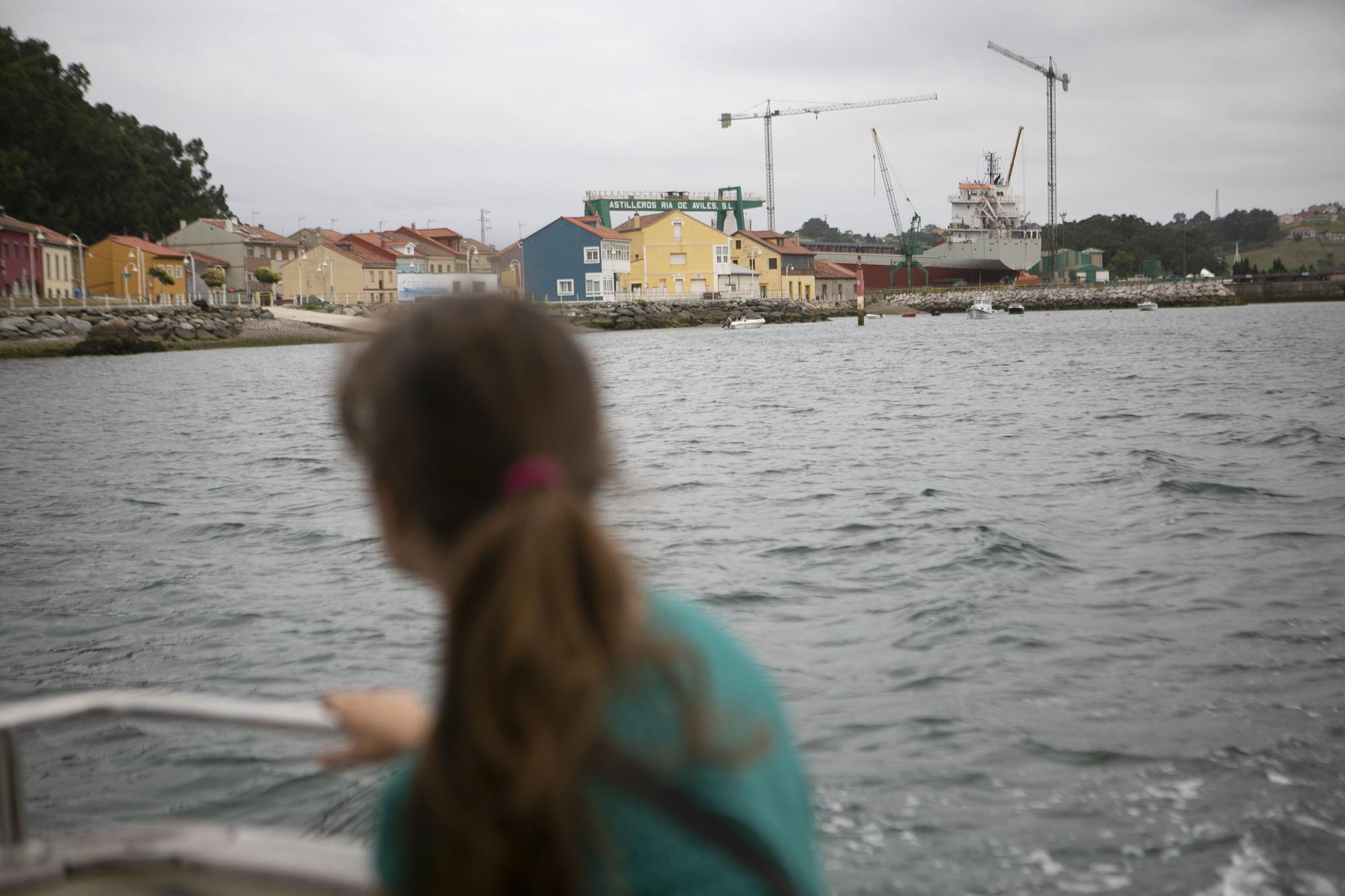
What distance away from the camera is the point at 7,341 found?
1900 inches

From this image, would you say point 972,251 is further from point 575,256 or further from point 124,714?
point 124,714

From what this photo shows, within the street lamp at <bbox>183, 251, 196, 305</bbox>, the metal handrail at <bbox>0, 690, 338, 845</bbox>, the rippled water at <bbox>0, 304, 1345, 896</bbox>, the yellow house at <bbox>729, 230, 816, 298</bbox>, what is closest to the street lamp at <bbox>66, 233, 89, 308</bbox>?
the street lamp at <bbox>183, 251, 196, 305</bbox>

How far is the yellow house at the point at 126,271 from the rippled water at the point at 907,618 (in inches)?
2157

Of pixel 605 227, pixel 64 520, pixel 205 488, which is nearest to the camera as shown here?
pixel 64 520

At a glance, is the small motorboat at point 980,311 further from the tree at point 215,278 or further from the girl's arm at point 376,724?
the girl's arm at point 376,724

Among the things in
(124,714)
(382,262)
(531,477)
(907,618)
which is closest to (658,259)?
(382,262)

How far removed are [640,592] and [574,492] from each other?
12 cm

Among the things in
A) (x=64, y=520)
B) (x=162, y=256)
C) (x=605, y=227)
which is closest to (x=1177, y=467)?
(x=64, y=520)

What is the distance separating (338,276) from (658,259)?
24.5 m

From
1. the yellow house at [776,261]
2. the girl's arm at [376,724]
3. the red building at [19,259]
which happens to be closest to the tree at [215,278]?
the red building at [19,259]

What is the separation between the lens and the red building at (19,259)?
56781 millimetres

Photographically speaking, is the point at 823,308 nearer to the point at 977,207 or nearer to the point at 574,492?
the point at 977,207

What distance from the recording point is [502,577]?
1.02 metres

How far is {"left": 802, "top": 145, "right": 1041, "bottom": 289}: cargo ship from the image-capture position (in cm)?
12162
